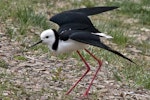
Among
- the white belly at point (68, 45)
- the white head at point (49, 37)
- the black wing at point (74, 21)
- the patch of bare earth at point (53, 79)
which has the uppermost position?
the black wing at point (74, 21)

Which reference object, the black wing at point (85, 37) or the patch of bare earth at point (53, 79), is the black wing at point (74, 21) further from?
the patch of bare earth at point (53, 79)

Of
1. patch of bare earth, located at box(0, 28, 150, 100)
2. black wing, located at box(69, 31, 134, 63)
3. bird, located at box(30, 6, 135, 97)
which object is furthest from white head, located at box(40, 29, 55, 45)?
patch of bare earth, located at box(0, 28, 150, 100)

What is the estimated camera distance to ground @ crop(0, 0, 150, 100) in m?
7.55

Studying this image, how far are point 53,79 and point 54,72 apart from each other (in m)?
0.35

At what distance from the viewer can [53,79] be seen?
26.5ft

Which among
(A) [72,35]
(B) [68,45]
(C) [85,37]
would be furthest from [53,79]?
(C) [85,37]

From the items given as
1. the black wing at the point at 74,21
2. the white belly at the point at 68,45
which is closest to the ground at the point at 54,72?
the white belly at the point at 68,45

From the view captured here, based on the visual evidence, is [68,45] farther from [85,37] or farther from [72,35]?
[85,37]

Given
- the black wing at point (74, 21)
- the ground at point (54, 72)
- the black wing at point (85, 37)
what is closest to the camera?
the black wing at point (85, 37)

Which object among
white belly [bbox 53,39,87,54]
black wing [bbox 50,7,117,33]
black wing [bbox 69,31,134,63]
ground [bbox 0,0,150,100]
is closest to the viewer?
black wing [bbox 69,31,134,63]

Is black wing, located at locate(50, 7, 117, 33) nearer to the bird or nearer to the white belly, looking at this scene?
the bird

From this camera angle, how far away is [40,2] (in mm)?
13594

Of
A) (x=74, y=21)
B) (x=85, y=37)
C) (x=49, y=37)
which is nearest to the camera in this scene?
(x=85, y=37)

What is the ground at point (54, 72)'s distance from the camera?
755cm
